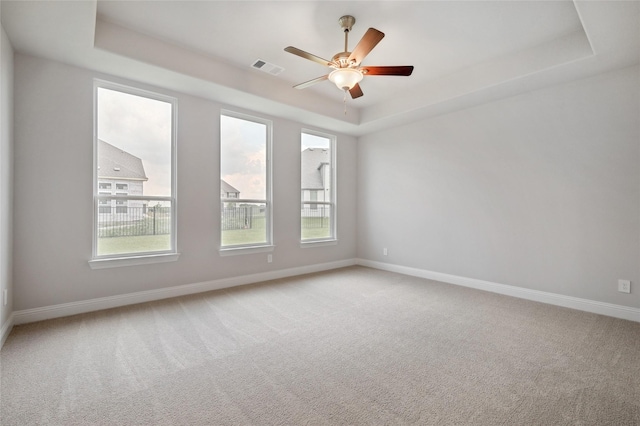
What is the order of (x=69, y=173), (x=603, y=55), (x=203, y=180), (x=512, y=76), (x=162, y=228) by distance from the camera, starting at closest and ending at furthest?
(x=603, y=55), (x=69, y=173), (x=512, y=76), (x=162, y=228), (x=203, y=180)

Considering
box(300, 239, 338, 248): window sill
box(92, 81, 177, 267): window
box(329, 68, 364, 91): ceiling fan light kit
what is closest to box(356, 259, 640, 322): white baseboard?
box(300, 239, 338, 248): window sill

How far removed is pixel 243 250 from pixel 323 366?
2.62 meters

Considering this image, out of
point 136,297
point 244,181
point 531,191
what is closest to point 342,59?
point 244,181

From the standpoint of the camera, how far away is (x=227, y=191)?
14.5 ft

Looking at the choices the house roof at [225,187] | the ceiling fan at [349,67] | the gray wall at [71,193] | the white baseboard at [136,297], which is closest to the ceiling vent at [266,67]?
the gray wall at [71,193]

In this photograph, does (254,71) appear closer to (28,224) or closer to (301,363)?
(28,224)

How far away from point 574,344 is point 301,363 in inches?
92.8

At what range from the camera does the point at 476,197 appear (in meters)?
4.34

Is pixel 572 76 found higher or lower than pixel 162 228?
higher

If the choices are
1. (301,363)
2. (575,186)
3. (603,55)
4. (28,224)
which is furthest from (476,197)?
(28,224)

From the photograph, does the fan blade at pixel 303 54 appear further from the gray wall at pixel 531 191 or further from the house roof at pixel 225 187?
the gray wall at pixel 531 191

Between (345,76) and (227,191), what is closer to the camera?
(345,76)

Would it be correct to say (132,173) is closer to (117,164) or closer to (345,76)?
(117,164)

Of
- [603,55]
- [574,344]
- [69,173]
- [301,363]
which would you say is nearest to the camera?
[301,363]
